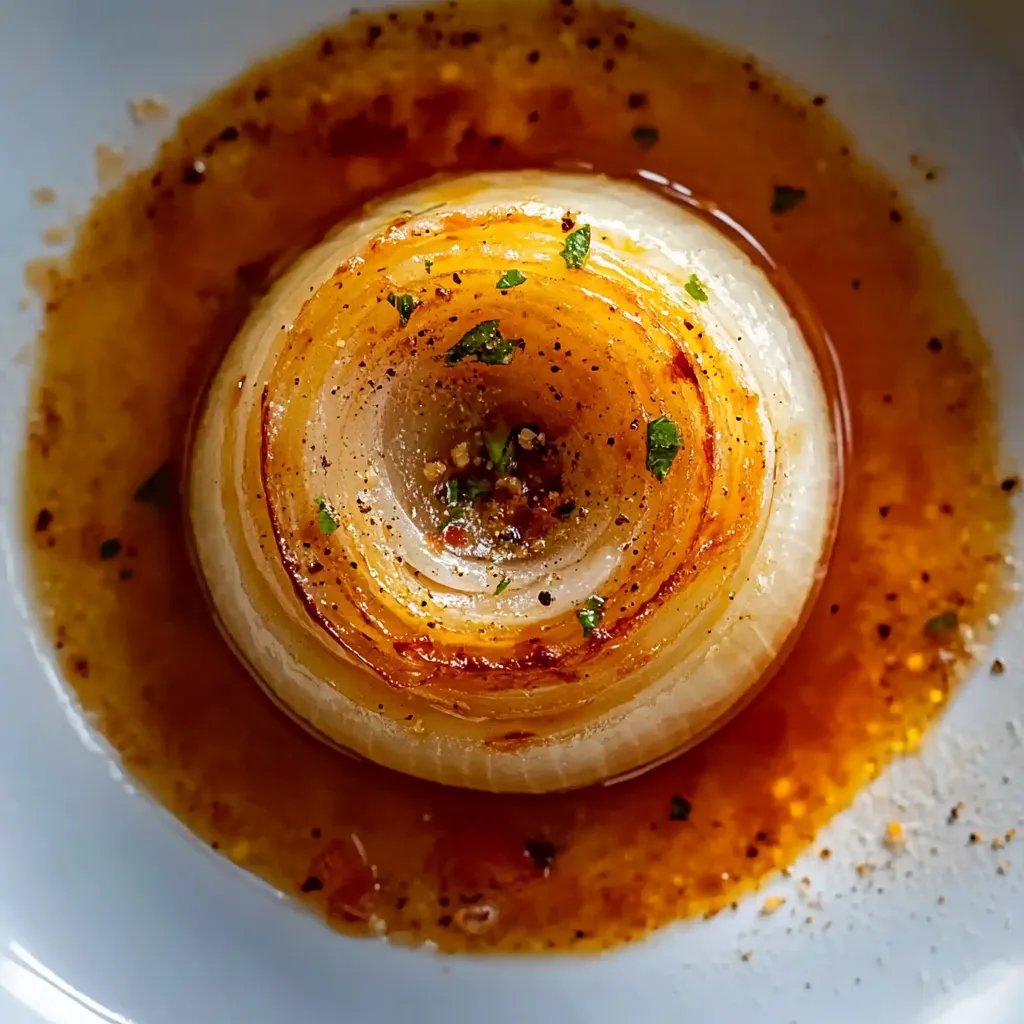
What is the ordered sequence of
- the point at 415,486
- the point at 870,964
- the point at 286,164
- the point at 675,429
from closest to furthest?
the point at 675,429 → the point at 415,486 → the point at 870,964 → the point at 286,164

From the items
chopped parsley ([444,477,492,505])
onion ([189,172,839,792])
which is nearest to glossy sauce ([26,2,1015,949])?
onion ([189,172,839,792])

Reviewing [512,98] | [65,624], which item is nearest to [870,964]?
[65,624]

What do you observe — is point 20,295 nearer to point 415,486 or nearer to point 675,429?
point 415,486

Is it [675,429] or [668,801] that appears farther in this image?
[668,801]

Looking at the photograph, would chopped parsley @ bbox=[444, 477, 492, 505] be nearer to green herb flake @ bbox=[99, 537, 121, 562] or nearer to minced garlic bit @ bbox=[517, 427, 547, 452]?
minced garlic bit @ bbox=[517, 427, 547, 452]

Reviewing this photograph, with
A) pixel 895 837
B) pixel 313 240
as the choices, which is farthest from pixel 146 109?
pixel 895 837

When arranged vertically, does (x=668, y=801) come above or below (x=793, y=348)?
below
